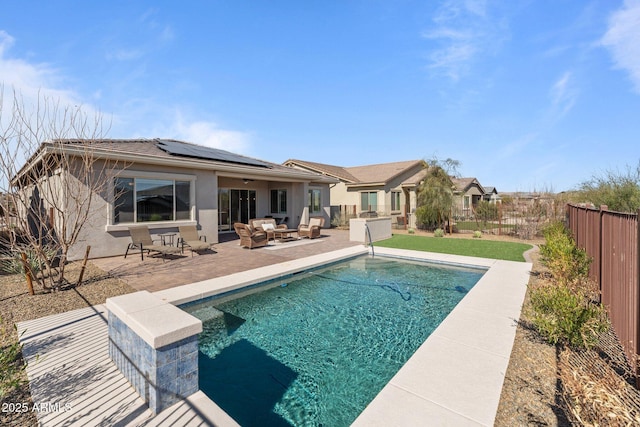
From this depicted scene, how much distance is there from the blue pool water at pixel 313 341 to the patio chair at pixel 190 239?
4.14 metres

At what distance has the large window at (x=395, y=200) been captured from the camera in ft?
82.9

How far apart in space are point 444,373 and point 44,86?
10917 millimetres

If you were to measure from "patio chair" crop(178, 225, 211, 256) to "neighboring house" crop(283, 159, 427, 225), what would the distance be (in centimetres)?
1382

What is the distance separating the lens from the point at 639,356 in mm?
3090

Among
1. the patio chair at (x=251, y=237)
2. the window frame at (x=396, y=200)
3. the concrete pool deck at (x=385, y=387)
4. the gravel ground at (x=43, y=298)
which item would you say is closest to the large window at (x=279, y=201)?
the patio chair at (x=251, y=237)

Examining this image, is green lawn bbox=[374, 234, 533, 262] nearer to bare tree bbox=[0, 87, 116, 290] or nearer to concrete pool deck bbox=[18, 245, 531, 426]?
concrete pool deck bbox=[18, 245, 531, 426]

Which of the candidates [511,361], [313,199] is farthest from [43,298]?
[313,199]

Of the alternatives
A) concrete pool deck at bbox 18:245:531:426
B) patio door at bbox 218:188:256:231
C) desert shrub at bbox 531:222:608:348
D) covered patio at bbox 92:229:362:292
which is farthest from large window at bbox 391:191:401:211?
desert shrub at bbox 531:222:608:348

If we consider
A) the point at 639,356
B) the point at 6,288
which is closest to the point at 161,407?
the point at 639,356

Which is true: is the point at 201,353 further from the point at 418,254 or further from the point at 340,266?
the point at 418,254

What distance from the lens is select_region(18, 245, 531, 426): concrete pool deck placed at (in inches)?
112

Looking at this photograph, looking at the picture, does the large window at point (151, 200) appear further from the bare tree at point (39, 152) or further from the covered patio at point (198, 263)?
the bare tree at point (39, 152)

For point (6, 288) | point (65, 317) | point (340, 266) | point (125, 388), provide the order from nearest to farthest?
1. point (125, 388)
2. point (65, 317)
3. point (6, 288)
4. point (340, 266)

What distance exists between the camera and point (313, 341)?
5.12 meters
